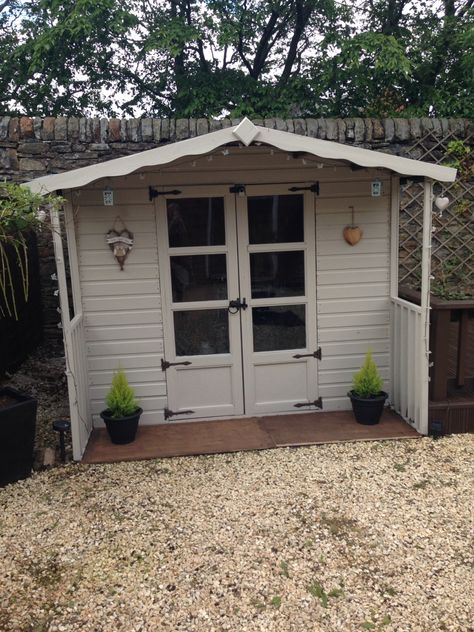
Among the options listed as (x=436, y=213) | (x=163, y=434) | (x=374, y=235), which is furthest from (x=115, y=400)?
(x=436, y=213)

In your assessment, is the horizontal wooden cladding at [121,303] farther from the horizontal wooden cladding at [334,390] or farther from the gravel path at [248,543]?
the horizontal wooden cladding at [334,390]

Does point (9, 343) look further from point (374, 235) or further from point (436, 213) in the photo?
point (436, 213)

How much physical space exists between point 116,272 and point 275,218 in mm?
1214

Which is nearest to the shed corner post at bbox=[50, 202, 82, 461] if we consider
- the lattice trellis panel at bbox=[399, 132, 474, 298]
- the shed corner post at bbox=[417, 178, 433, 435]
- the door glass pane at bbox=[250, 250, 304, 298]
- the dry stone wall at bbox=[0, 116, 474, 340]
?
the door glass pane at bbox=[250, 250, 304, 298]

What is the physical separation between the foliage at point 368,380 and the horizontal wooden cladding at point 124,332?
4.88 ft

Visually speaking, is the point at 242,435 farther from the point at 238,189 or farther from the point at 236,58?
the point at 236,58

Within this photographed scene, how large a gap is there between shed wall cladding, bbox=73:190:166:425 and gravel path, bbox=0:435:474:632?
75 cm

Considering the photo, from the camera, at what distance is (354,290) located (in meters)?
4.20

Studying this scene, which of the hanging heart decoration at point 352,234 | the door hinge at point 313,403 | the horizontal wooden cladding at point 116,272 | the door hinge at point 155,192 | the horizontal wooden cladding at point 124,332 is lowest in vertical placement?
the door hinge at point 313,403

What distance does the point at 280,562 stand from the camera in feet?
8.11

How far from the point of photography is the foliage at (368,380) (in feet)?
13.1

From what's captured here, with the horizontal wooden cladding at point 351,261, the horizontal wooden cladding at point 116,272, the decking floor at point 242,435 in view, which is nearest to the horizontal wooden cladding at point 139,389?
the decking floor at point 242,435

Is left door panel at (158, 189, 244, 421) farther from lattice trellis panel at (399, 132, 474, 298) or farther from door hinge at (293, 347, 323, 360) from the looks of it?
lattice trellis panel at (399, 132, 474, 298)

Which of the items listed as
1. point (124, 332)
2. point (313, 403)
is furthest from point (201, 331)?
point (313, 403)
